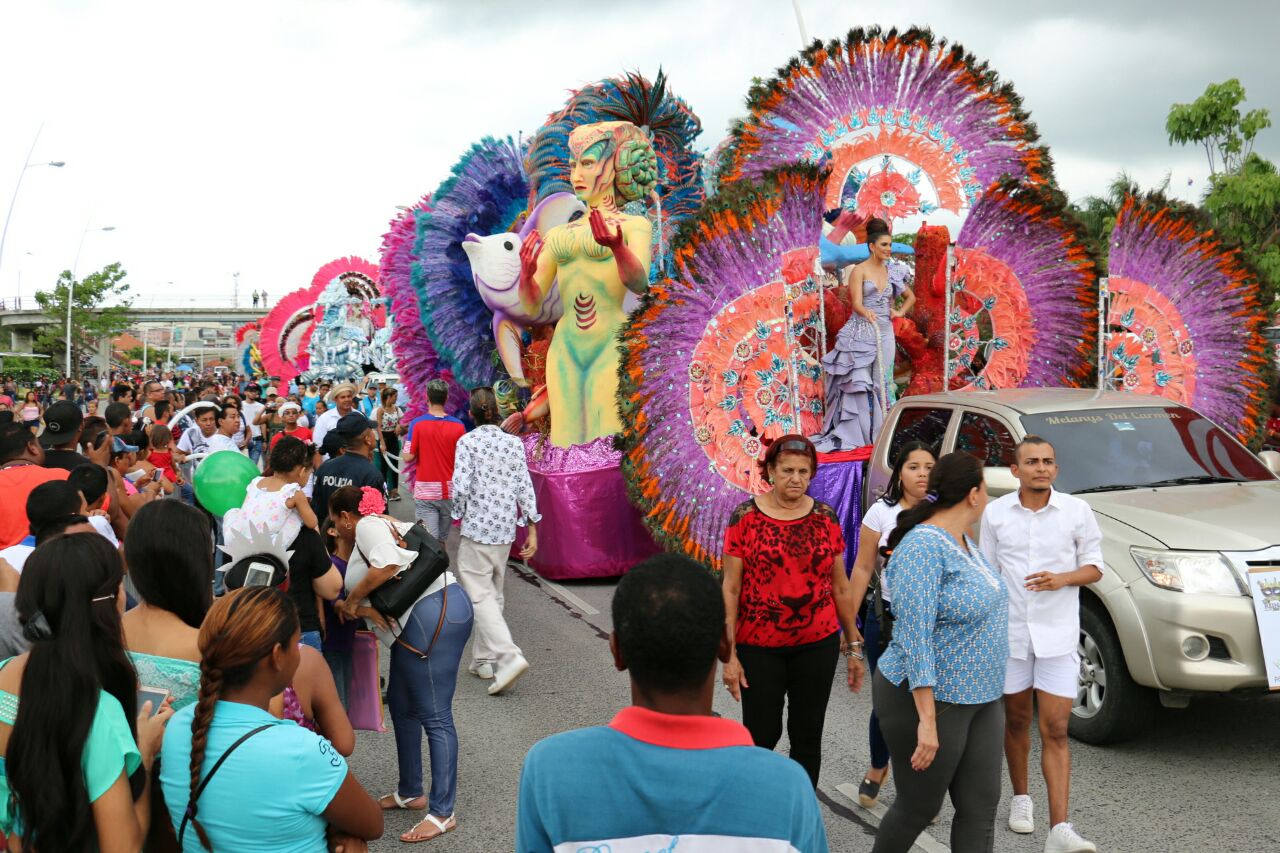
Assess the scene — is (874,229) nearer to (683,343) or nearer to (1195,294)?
(683,343)

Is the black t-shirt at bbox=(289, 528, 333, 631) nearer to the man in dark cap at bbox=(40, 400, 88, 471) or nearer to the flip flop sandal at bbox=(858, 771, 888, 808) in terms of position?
the man in dark cap at bbox=(40, 400, 88, 471)

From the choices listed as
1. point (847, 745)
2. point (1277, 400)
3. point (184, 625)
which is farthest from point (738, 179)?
point (184, 625)

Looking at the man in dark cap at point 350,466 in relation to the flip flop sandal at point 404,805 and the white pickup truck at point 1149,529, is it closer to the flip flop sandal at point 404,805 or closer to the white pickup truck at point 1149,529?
the flip flop sandal at point 404,805

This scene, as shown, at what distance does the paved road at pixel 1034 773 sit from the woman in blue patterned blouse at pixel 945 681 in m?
0.98

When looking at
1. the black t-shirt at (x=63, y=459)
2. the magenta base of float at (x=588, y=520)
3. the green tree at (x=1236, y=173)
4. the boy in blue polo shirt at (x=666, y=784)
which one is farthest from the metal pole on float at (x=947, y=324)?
the green tree at (x=1236, y=173)

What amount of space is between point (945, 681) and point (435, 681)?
2101 millimetres

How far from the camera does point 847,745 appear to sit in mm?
5641

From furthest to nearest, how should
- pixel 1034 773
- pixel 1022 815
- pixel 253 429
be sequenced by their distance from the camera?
1. pixel 253 429
2. pixel 1034 773
3. pixel 1022 815

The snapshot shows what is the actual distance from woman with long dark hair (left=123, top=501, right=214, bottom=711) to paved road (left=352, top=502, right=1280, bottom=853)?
75.3 inches

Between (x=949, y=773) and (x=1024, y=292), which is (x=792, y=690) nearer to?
(x=949, y=773)

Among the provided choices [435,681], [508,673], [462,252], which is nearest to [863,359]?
[508,673]

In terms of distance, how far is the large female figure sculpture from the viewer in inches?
399

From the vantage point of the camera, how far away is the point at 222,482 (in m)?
5.32

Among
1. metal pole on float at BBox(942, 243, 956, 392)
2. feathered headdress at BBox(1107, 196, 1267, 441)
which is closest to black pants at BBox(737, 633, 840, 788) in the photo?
metal pole on float at BBox(942, 243, 956, 392)
